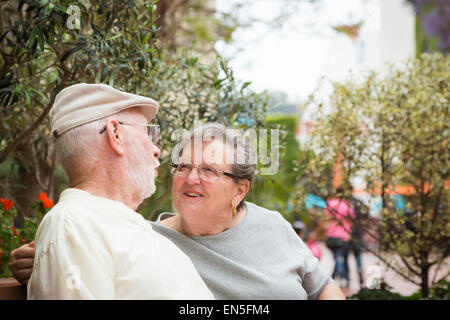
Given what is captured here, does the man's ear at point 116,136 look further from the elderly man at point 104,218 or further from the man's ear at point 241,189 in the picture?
the man's ear at point 241,189

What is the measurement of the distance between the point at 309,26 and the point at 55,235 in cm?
910

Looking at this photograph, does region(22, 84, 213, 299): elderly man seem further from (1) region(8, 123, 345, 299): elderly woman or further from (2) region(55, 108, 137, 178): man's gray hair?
(1) region(8, 123, 345, 299): elderly woman

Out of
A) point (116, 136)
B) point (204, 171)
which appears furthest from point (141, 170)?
point (204, 171)

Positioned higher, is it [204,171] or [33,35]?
[33,35]

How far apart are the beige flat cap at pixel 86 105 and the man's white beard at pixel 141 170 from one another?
17 cm

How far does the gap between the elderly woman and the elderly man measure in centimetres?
47

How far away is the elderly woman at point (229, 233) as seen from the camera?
96.1 inches

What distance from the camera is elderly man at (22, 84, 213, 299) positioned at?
5.24 feet

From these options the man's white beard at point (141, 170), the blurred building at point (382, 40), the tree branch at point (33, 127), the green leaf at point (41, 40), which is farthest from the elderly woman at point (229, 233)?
the blurred building at point (382, 40)

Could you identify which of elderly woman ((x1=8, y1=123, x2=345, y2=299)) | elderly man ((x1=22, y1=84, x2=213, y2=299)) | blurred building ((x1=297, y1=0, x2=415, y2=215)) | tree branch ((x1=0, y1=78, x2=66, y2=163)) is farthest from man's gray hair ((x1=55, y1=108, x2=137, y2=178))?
blurred building ((x1=297, y1=0, x2=415, y2=215))

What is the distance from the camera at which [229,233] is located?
2.56 m

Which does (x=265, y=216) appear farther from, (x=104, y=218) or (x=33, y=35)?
(x=33, y=35)

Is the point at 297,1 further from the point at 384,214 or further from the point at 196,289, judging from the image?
the point at 196,289

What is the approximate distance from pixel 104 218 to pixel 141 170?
320mm
